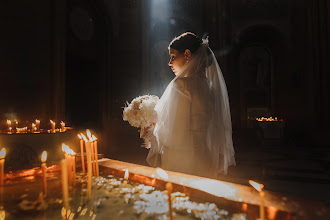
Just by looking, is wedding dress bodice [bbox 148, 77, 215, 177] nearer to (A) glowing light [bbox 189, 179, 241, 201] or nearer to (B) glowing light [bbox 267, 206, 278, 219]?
(A) glowing light [bbox 189, 179, 241, 201]

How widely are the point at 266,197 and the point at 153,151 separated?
1295mm

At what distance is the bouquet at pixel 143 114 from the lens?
1974mm

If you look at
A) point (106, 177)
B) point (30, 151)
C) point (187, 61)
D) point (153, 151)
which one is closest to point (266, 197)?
point (106, 177)

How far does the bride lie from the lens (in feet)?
6.53

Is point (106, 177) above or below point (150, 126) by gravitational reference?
below

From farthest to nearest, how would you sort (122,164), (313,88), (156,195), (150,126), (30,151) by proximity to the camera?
1. (313,88)
2. (30,151)
3. (150,126)
4. (122,164)
5. (156,195)

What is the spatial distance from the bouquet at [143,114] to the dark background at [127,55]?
4.74 m

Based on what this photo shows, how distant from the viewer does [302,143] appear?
898cm

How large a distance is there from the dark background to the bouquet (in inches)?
187

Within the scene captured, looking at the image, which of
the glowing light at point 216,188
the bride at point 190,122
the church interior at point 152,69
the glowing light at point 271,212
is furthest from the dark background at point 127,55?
the glowing light at point 271,212

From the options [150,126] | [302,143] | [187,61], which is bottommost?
[302,143]

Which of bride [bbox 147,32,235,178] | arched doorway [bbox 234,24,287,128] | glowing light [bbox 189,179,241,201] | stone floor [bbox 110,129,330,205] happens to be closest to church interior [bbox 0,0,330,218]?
A: stone floor [bbox 110,129,330,205]

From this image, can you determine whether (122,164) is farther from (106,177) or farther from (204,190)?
(204,190)

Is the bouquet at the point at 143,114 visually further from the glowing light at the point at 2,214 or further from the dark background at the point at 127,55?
the dark background at the point at 127,55
